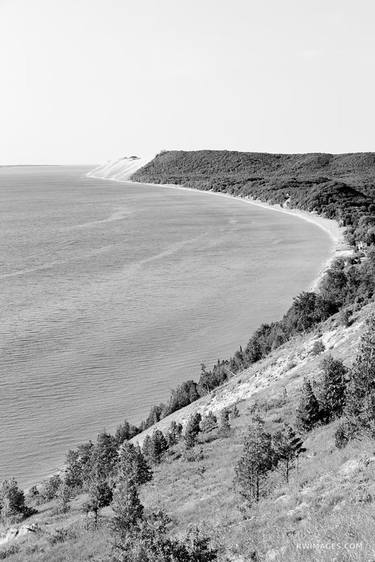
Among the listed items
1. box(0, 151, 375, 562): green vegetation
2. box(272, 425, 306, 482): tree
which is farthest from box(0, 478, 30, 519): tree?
box(272, 425, 306, 482): tree

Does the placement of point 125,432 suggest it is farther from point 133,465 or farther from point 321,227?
point 321,227

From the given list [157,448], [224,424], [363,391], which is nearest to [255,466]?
[363,391]

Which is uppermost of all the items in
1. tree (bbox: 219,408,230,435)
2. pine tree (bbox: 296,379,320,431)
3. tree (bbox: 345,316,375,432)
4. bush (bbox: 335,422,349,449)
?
tree (bbox: 345,316,375,432)

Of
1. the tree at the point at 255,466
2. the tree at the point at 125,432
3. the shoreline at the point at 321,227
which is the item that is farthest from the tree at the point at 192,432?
the shoreline at the point at 321,227

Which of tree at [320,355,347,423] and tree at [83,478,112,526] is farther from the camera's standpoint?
tree at [320,355,347,423]

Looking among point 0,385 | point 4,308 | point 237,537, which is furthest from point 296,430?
point 4,308

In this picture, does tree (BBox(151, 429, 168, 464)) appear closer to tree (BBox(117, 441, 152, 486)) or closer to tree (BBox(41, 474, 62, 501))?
tree (BBox(117, 441, 152, 486))
